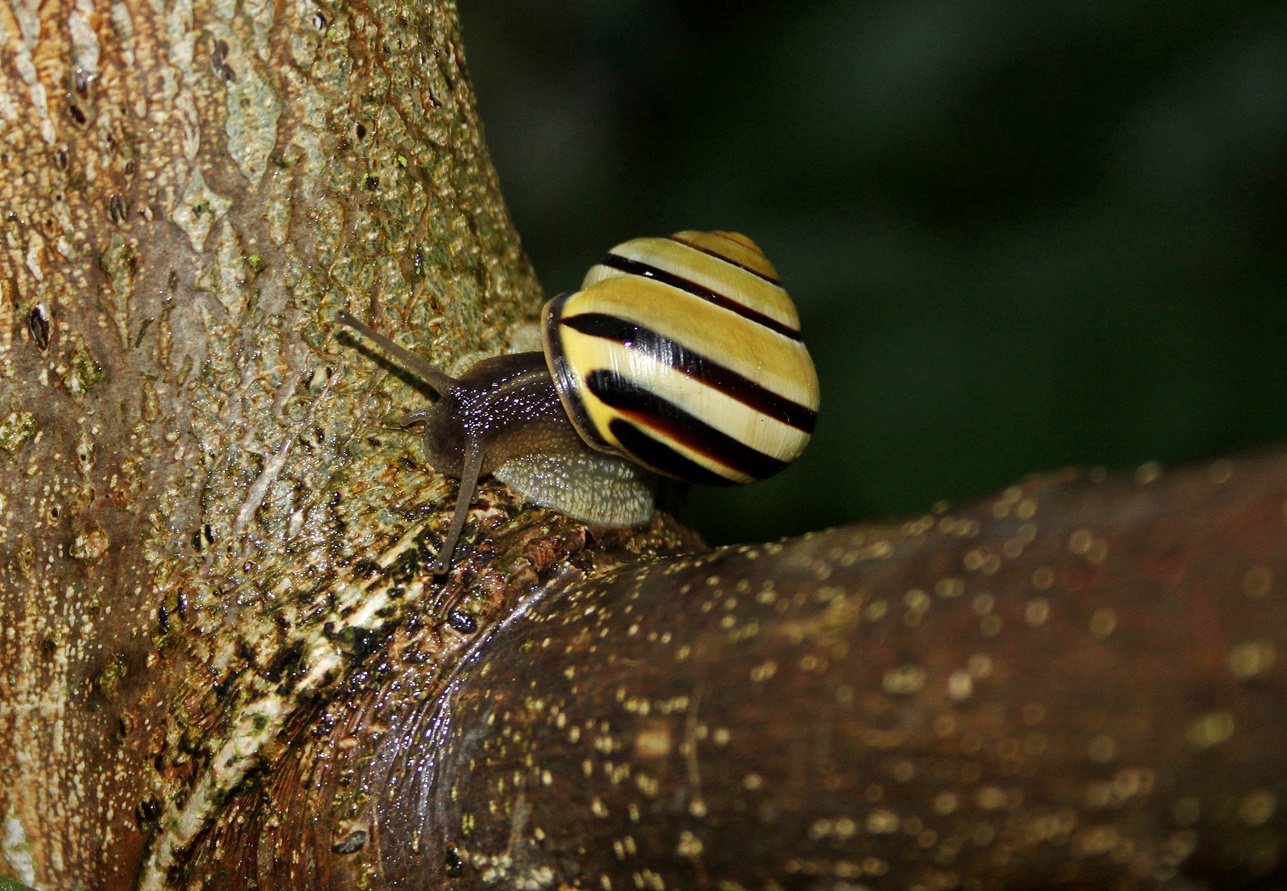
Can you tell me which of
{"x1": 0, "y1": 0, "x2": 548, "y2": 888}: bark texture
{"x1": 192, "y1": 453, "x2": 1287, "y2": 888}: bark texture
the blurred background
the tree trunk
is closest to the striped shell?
the tree trunk

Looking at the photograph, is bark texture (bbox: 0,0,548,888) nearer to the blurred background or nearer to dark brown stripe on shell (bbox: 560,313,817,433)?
dark brown stripe on shell (bbox: 560,313,817,433)

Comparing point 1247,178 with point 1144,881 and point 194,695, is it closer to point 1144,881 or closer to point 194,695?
point 1144,881

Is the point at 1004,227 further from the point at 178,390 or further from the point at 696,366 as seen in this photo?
the point at 178,390

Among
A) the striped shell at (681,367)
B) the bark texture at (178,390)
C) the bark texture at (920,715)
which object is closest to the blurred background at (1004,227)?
the striped shell at (681,367)

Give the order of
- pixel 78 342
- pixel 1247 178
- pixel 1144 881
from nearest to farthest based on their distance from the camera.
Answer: pixel 1144 881, pixel 78 342, pixel 1247 178

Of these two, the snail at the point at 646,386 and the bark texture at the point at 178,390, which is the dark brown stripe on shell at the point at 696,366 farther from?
the bark texture at the point at 178,390

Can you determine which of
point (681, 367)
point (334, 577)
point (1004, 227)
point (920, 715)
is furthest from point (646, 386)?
point (1004, 227)

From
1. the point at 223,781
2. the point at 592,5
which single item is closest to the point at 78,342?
the point at 223,781
